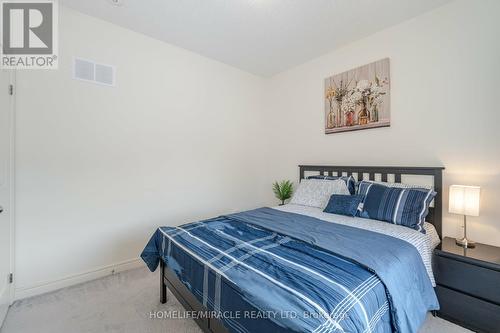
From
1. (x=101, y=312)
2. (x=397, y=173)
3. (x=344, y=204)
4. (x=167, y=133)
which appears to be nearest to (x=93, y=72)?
(x=167, y=133)

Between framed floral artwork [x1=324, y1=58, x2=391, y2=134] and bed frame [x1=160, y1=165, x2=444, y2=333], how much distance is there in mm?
532

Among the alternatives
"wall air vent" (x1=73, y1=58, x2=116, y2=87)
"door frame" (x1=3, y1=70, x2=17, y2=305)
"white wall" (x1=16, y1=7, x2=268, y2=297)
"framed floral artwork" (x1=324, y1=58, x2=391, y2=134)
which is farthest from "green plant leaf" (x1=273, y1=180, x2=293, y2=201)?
"door frame" (x1=3, y1=70, x2=17, y2=305)

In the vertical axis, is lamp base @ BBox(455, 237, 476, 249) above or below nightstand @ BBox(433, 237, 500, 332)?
above

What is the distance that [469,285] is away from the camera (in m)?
1.64

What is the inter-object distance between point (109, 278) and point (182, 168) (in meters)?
1.47

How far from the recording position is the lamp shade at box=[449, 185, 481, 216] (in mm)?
1847

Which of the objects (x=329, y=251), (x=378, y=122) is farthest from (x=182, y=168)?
(x=378, y=122)

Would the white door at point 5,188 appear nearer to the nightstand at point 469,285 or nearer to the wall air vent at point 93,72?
the wall air vent at point 93,72

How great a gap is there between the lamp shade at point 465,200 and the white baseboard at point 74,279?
3.29m

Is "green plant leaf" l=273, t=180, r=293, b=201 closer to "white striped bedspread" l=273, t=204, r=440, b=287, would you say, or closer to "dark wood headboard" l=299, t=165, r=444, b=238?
"dark wood headboard" l=299, t=165, r=444, b=238

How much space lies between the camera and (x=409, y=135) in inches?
96.5

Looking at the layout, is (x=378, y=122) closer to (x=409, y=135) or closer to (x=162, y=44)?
(x=409, y=135)

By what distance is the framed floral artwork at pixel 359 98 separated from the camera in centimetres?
262

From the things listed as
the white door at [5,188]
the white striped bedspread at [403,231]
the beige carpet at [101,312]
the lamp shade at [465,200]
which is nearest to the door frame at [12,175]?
the white door at [5,188]
